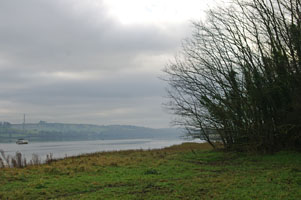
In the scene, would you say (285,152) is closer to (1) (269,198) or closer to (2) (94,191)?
(1) (269,198)

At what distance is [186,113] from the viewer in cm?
2727

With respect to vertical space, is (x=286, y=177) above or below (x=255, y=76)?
below

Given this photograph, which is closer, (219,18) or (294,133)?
(294,133)

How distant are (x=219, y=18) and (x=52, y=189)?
17.8m

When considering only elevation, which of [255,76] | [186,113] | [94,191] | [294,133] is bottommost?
[94,191]

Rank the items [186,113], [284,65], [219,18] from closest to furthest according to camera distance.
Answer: [284,65] → [219,18] → [186,113]

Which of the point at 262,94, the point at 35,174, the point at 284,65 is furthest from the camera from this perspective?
the point at 262,94

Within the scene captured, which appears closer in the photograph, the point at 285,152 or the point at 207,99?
the point at 285,152

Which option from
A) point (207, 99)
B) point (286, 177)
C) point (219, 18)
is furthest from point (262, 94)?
point (286, 177)

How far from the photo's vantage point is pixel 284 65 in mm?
19031

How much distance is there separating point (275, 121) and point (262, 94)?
236 centimetres

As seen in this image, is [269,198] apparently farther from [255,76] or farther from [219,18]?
[219,18]

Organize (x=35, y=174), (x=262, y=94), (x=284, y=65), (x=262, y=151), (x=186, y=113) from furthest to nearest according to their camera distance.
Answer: (x=186, y=113) → (x=262, y=151) → (x=262, y=94) → (x=284, y=65) → (x=35, y=174)

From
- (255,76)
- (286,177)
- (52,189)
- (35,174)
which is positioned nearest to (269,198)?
(286,177)
